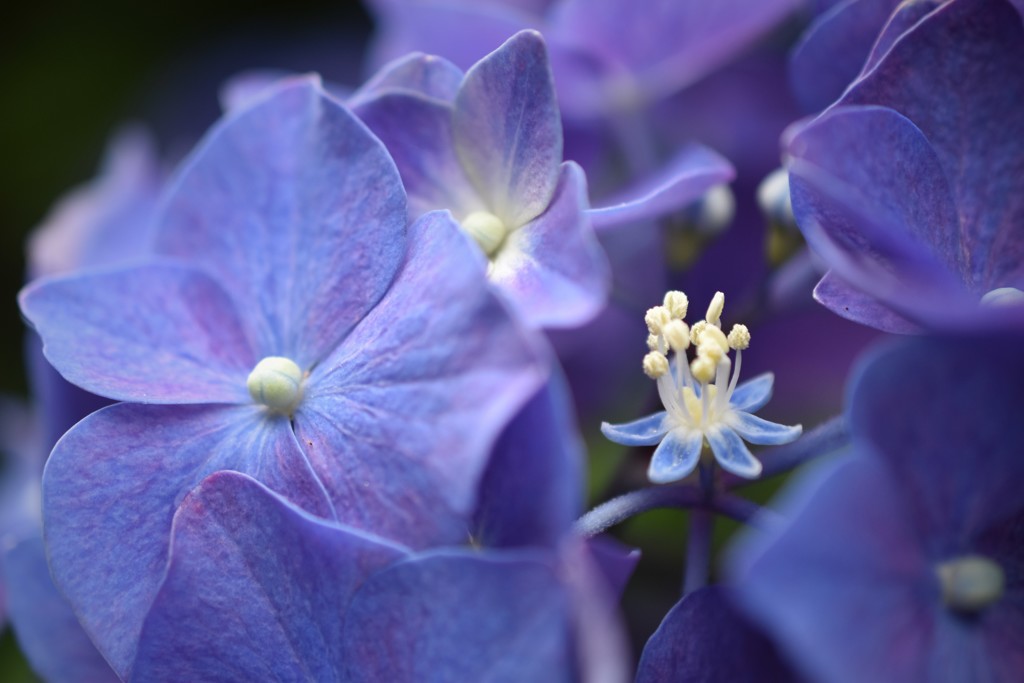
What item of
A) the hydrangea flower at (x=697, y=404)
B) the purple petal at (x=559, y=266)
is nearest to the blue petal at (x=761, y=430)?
the hydrangea flower at (x=697, y=404)

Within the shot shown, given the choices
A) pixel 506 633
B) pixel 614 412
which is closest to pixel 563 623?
pixel 506 633

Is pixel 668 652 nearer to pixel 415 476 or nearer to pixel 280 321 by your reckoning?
pixel 415 476

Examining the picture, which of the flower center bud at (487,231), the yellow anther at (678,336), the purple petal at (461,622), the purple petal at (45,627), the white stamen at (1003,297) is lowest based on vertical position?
the purple petal at (45,627)

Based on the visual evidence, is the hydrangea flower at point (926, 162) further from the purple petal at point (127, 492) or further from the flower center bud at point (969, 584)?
the purple petal at point (127, 492)

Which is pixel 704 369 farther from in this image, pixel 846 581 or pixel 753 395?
pixel 846 581

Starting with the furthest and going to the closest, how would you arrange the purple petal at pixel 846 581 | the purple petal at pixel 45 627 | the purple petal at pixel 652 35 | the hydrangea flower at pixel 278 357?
the purple petal at pixel 652 35, the purple petal at pixel 45 627, the hydrangea flower at pixel 278 357, the purple petal at pixel 846 581

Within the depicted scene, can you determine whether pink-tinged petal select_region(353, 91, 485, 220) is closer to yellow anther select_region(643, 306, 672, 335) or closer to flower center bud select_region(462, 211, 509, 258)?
flower center bud select_region(462, 211, 509, 258)
